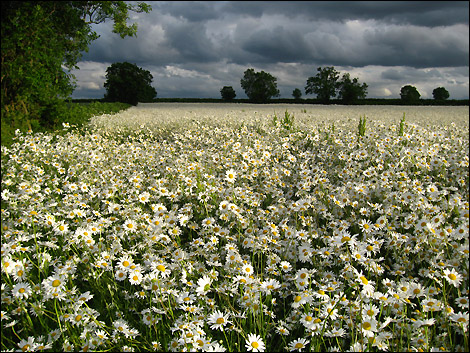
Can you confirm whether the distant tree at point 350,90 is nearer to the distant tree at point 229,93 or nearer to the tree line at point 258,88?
the tree line at point 258,88

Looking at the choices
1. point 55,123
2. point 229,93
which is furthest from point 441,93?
point 55,123

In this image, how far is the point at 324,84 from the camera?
7119 centimetres

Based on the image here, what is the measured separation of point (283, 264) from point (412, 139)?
5286mm

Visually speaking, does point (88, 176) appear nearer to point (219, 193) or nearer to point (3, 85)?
point (219, 193)

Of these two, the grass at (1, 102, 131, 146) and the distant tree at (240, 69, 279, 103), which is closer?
the grass at (1, 102, 131, 146)

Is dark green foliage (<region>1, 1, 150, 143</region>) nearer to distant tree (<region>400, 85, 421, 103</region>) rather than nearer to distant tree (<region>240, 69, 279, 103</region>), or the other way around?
distant tree (<region>400, 85, 421, 103</region>)

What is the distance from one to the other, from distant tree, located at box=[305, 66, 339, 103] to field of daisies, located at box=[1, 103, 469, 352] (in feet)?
222

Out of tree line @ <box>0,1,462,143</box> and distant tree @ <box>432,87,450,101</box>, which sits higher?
distant tree @ <box>432,87,450,101</box>

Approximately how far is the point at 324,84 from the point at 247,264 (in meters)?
74.5

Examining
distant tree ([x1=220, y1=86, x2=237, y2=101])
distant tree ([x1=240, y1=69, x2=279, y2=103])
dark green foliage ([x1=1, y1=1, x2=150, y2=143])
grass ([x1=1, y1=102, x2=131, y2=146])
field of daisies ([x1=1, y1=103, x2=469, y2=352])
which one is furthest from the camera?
distant tree ([x1=220, y1=86, x2=237, y2=101])

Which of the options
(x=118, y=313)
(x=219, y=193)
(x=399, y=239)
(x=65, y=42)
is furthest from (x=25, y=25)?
(x=399, y=239)

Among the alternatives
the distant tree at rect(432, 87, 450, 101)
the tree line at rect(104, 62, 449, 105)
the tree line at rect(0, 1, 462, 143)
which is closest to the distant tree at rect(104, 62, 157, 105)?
the tree line at rect(104, 62, 449, 105)

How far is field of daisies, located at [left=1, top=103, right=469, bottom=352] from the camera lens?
7.72 ft

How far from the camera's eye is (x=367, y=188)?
4.55 m
